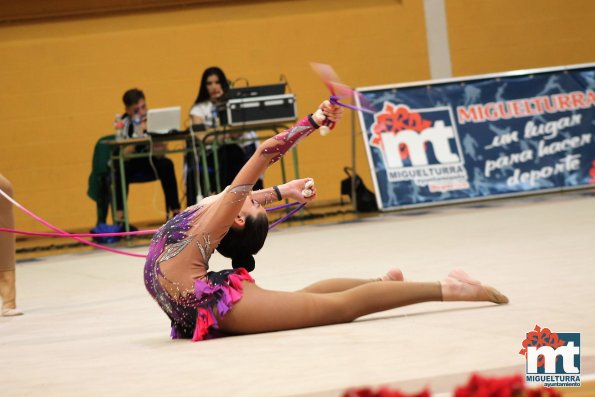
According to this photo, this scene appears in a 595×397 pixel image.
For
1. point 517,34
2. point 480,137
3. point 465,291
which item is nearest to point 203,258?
point 465,291

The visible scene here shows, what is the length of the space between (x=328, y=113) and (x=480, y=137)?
6.75 metres

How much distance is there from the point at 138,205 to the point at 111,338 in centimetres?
808

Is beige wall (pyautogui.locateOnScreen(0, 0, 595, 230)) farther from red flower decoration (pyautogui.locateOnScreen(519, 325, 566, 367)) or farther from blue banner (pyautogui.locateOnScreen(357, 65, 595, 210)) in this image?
red flower decoration (pyautogui.locateOnScreen(519, 325, 566, 367))

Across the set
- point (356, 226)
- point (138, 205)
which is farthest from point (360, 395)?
point (138, 205)

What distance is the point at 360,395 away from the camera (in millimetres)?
1705

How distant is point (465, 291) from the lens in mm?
3959

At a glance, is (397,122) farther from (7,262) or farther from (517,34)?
(7,262)

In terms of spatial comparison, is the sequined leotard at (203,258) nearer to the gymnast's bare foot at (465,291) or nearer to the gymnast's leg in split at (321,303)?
the gymnast's leg in split at (321,303)

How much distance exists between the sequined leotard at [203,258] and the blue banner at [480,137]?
20.4ft

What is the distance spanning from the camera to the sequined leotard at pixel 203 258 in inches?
148

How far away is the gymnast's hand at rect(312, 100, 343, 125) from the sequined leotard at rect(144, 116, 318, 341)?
5 cm

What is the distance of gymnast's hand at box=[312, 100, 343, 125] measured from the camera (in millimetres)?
3691

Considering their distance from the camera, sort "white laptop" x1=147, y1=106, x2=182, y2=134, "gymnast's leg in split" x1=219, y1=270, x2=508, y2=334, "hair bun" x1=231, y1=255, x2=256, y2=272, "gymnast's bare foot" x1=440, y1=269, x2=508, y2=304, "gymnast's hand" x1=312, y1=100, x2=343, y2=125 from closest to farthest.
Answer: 1. "gymnast's hand" x1=312, y1=100, x2=343, y2=125
2. "gymnast's leg in split" x1=219, y1=270, x2=508, y2=334
3. "gymnast's bare foot" x1=440, y1=269, x2=508, y2=304
4. "hair bun" x1=231, y1=255, x2=256, y2=272
5. "white laptop" x1=147, y1=106, x2=182, y2=134

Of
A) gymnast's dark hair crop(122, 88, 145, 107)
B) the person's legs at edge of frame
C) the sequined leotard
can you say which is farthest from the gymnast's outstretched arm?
gymnast's dark hair crop(122, 88, 145, 107)
